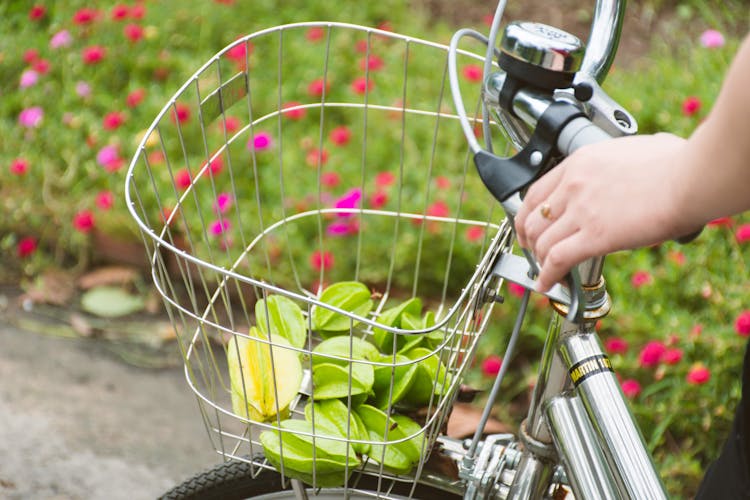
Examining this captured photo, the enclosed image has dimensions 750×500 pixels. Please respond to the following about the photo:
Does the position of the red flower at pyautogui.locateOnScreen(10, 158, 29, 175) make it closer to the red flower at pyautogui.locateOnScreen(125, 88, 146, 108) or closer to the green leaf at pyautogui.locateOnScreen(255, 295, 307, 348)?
the red flower at pyautogui.locateOnScreen(125, 88, 146, 108)

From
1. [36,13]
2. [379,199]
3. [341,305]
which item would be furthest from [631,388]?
[36,13]

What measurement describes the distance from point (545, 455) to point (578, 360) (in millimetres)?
146

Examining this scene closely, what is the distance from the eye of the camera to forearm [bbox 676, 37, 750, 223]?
21.7 inches

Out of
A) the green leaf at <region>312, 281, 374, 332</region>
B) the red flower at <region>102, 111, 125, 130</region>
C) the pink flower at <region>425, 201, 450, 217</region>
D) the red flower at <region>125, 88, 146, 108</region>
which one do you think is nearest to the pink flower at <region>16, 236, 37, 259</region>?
the red flower at <region>102, 111, 125, 130</region>

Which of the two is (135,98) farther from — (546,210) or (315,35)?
(546,210)

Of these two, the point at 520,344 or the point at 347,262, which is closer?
the point at 520,344

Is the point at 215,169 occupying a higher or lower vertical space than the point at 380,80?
lower

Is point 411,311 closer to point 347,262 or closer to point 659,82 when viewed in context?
point 347,262

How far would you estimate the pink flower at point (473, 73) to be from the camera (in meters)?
2.47

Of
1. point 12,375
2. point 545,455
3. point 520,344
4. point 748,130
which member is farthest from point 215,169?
point 748,130

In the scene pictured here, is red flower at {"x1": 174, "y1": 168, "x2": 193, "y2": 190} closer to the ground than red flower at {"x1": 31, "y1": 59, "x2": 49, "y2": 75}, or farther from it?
closer to the ground

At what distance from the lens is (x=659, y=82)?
2475mm

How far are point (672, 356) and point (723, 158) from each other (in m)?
1.23

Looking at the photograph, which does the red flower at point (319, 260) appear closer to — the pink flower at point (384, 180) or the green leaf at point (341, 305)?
the pink flower at point (384, 180)
